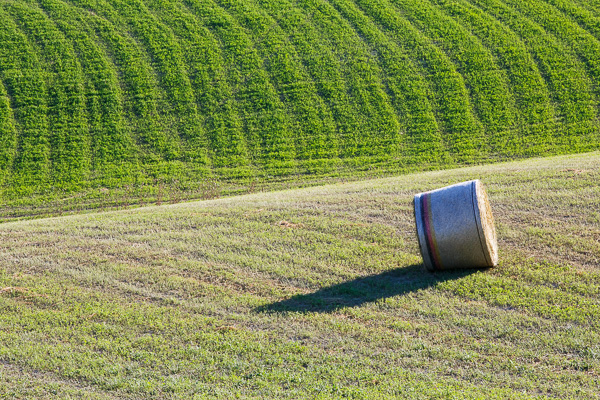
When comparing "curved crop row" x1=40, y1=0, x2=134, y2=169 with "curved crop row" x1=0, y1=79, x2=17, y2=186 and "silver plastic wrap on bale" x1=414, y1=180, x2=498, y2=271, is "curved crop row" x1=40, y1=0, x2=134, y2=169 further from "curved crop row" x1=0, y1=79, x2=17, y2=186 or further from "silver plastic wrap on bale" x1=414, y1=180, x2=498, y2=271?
"silver plastic wrap on bale" x1=414, y1=180, x2=498, y2=271

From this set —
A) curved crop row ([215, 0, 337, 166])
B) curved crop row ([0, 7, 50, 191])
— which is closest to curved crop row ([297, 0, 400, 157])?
curved crop row ([215, 0, 337, 166])

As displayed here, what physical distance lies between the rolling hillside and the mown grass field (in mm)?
11250

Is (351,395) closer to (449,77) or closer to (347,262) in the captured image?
(347,262)

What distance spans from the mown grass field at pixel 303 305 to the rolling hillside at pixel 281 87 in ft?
36.9

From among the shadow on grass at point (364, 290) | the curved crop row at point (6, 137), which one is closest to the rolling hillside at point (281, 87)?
the curved crop row at point (6, 137)

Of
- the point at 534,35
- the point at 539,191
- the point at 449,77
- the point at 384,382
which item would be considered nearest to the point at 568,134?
the point at 449,77

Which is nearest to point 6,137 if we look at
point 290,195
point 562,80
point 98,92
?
point 98,92

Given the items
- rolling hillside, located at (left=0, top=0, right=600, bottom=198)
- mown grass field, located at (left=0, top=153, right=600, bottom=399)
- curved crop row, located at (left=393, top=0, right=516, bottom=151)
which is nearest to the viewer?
mown grass field, located at (left=0, top=153, right=600, bottom=399)

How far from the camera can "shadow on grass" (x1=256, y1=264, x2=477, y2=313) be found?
1101 centimetres

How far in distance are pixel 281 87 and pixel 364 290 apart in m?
23.2

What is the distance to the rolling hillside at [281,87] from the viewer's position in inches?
1093

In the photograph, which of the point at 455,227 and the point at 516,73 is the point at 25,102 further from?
the point at 455,227

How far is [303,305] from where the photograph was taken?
11.1 m

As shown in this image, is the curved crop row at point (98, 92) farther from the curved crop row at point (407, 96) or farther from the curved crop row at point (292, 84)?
the curved crop row at point (407, 96)
